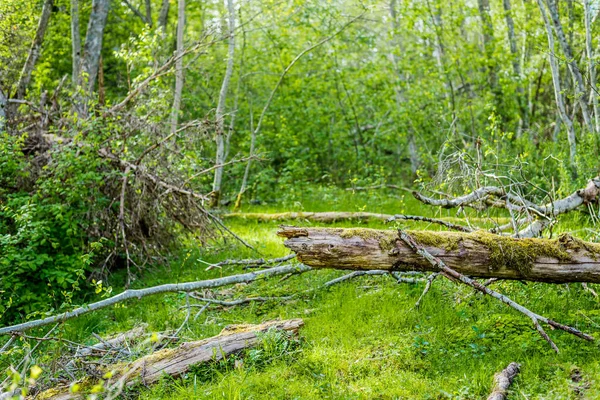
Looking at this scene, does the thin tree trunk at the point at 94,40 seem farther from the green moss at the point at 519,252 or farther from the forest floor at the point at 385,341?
the green moss at the point at 519,252

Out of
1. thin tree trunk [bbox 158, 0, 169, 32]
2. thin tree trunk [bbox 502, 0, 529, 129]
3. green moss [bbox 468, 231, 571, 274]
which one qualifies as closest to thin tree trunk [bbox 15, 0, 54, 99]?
thin tree trunk [bbox 158, 0, 169, 32]

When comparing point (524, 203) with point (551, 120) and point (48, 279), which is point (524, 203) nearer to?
point (48, 279)

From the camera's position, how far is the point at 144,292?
614 centimetres

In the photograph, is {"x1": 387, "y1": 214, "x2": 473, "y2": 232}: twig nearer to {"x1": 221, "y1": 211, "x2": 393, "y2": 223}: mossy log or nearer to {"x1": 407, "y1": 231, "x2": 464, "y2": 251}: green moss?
{"x1": 407, "y1": 231, "x2": 464, "y2": 251}: green moss

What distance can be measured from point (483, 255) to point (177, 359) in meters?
2.78

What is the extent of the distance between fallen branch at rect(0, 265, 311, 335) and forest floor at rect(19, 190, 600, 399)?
0.49 meters

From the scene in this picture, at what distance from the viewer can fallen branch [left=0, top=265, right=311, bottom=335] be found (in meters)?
5.83

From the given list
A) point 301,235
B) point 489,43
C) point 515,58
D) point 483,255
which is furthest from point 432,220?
point 489,43

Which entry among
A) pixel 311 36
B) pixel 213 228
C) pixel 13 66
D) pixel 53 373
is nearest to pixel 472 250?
pixel 53 373

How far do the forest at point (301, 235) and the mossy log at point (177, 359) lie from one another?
0.02 m

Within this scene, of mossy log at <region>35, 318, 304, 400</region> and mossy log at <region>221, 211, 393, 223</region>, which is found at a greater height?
mossy log at <region>221, 211, 393, 223</region>

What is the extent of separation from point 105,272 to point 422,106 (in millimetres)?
9546

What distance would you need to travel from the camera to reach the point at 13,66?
36.3ft

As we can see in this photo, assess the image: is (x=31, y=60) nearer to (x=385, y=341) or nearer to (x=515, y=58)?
(x=385, y=341)
